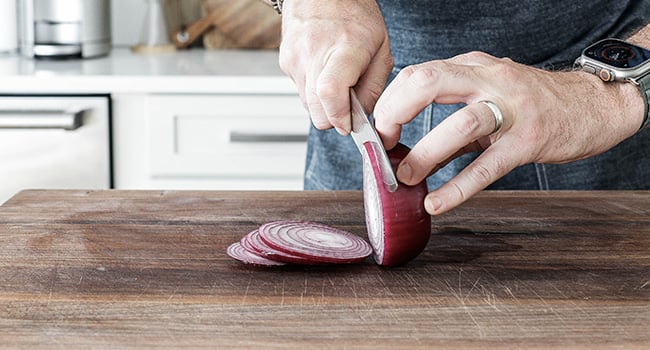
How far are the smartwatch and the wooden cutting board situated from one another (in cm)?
138

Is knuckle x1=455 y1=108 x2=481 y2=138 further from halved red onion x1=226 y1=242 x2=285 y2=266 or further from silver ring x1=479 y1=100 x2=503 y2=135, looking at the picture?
halved red onion x1=226 y1=242 x2=285 y2=266

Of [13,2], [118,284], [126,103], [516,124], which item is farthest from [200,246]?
A: [13,2]

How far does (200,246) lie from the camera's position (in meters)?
1.08

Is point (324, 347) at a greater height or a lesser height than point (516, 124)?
lesser

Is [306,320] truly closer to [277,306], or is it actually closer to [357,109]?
[277,306]

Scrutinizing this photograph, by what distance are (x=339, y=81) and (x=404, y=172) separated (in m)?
0.12

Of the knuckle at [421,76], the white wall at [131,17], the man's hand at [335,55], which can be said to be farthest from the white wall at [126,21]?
the knuckle at [421,76]

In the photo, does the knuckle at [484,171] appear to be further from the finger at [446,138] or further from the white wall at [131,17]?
the white wall at [131,17]

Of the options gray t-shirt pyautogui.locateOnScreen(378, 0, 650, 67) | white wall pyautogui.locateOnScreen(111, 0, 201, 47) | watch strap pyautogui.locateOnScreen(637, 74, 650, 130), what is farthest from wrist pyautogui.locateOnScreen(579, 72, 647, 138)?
white wall pyautogui.locateOnScreen(111, 0, 201, 47)

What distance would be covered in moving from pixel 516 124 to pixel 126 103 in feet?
3.97

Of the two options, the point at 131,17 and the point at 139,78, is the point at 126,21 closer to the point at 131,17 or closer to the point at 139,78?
the point at 131,17

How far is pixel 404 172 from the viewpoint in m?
1.01

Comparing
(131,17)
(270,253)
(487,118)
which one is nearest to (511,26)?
(487,118)

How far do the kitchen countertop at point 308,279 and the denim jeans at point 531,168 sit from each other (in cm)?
20
